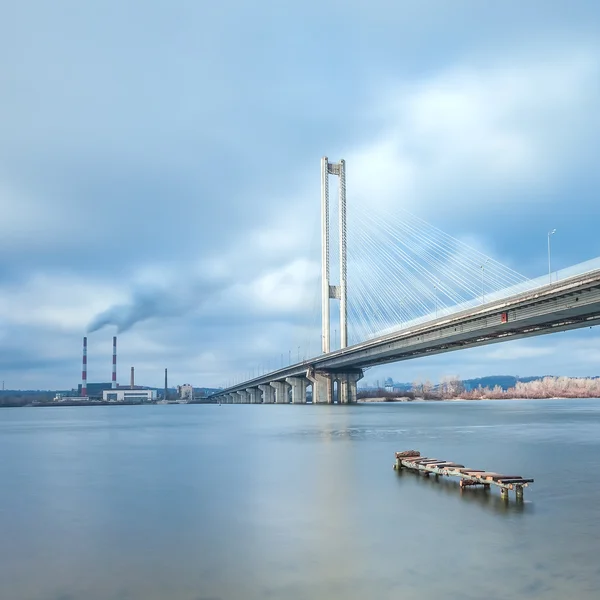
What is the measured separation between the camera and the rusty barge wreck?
19734 mm

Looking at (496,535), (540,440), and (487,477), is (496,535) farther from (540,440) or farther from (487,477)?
(540,440)

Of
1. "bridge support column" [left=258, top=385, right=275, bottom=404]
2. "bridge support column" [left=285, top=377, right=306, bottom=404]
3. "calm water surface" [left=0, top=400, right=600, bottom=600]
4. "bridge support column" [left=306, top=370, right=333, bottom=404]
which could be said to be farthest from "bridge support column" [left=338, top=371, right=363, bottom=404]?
"calm water surface" [left=0, top=400, right=600, bottom=600]

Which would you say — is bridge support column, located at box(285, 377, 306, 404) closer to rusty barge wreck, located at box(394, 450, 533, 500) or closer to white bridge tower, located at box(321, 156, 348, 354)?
white bridge tower, located at box(321, 156, 348, 354)

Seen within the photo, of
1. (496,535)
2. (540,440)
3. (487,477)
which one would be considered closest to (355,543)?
(496,535)

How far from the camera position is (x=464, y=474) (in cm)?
2211

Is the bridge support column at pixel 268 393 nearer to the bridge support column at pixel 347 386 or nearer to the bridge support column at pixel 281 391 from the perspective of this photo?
the bridge support column at pixel 281 391

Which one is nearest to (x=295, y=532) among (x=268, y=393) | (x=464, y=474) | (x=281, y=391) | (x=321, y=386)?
(x=464, y=474)

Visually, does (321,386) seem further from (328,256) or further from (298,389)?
(328,256)

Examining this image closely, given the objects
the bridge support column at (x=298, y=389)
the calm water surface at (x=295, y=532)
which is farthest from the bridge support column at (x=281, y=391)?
the calm water surface at (x=295, y=532)

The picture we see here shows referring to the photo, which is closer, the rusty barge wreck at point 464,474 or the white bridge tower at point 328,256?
the rusty barge wreck at point 464,474

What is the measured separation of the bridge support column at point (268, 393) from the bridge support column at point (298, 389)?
33184mm

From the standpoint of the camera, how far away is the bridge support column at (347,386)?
13625 centimetres

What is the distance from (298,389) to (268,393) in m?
39.9

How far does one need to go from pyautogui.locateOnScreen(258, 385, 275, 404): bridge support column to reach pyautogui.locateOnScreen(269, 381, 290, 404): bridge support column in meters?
13.3
